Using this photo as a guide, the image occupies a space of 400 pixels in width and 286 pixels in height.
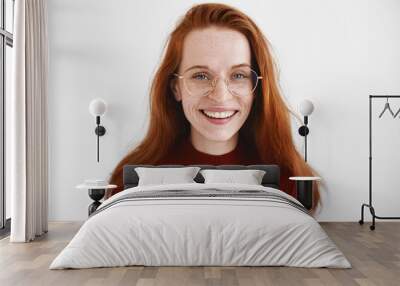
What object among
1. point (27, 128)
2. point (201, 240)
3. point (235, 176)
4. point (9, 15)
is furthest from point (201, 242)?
point (9, 15)

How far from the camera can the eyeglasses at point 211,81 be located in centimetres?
695

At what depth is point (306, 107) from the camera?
6.85m

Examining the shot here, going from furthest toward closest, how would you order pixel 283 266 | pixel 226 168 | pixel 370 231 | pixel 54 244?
pixel 226 168 < pixel 370 231 < pixel 54 244 < pixel 283 266

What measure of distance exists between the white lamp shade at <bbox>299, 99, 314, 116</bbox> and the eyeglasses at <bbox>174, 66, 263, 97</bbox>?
0.65m

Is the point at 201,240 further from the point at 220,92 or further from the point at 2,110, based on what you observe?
the point at 2,110

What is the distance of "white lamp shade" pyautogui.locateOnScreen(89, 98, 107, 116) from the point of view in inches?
270

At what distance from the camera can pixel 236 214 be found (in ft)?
15.0

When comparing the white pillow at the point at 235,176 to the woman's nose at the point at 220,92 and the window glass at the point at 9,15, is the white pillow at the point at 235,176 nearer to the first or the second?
the woman's nose at the point at 220,92

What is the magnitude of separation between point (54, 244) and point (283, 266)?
2.40 meters

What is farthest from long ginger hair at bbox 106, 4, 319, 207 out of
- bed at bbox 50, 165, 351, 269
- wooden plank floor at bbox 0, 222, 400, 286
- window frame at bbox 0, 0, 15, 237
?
bed at bbox 50, 165, 351, 269

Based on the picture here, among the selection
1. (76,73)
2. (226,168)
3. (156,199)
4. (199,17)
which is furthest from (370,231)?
(76,73)

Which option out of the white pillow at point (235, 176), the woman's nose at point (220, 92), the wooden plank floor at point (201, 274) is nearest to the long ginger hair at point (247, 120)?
the woman's nose at point (220, 92)

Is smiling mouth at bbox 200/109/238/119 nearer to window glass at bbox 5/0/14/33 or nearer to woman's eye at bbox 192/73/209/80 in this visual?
woman's eye at bbox 192/73/209/80

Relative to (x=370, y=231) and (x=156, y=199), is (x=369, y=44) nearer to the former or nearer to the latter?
(x=370, y=231)
